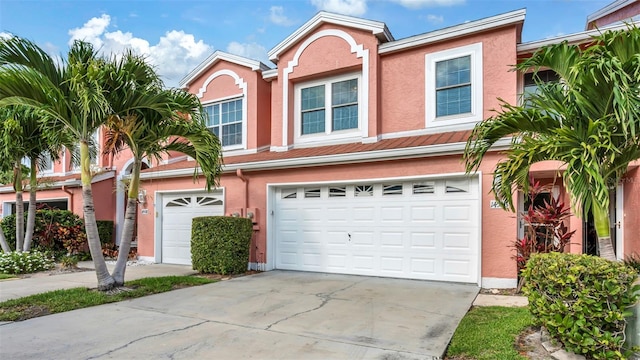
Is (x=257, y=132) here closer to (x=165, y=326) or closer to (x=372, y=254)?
(x=372, y=254)

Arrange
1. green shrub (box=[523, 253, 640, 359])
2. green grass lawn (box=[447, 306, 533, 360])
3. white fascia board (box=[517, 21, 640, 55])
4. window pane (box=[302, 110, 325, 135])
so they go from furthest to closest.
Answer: window pane (box=[302, 110, 325, 135]), white fascia board (box=[517, 21, 640, 55]), green grass lawn (box=[447, 306, 533, 360]), green shrub (box=[523, 253, 640, 359])

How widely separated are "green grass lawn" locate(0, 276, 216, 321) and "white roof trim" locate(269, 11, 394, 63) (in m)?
7.37

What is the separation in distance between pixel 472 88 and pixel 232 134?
749cm

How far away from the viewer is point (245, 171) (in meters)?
10.9

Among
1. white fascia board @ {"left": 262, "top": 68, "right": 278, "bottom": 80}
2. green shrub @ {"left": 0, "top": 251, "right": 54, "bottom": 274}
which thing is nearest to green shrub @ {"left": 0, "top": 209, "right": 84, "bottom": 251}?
green shrub @ {"left": 0, "top": 251, "right": 54, "bottom": 274}

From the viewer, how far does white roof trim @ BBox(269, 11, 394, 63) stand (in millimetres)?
10629

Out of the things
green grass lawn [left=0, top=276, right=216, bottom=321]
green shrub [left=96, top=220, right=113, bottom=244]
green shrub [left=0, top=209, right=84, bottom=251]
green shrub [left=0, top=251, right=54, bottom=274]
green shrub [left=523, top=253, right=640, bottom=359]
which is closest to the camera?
green shrub [left=523, top=253, right=640, bottom=359]

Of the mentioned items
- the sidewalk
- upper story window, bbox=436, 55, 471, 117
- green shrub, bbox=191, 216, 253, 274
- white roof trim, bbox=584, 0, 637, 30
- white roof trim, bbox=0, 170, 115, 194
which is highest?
white roof trim, bbox=584, 0, 637, 30

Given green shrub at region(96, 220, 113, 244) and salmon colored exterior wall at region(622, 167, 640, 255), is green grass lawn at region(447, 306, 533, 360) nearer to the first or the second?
salmon colored exterior wall at region(622, 167, 640, 255)

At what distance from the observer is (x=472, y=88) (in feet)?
31.1

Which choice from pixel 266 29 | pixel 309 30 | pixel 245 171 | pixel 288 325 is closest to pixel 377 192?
pixel 245 171

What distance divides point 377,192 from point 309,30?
5.38m

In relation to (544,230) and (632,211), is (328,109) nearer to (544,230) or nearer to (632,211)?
(544,230)

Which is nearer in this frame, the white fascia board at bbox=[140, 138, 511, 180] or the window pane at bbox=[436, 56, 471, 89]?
the white fascia board at bbox=[140, 138, 511, 180]
